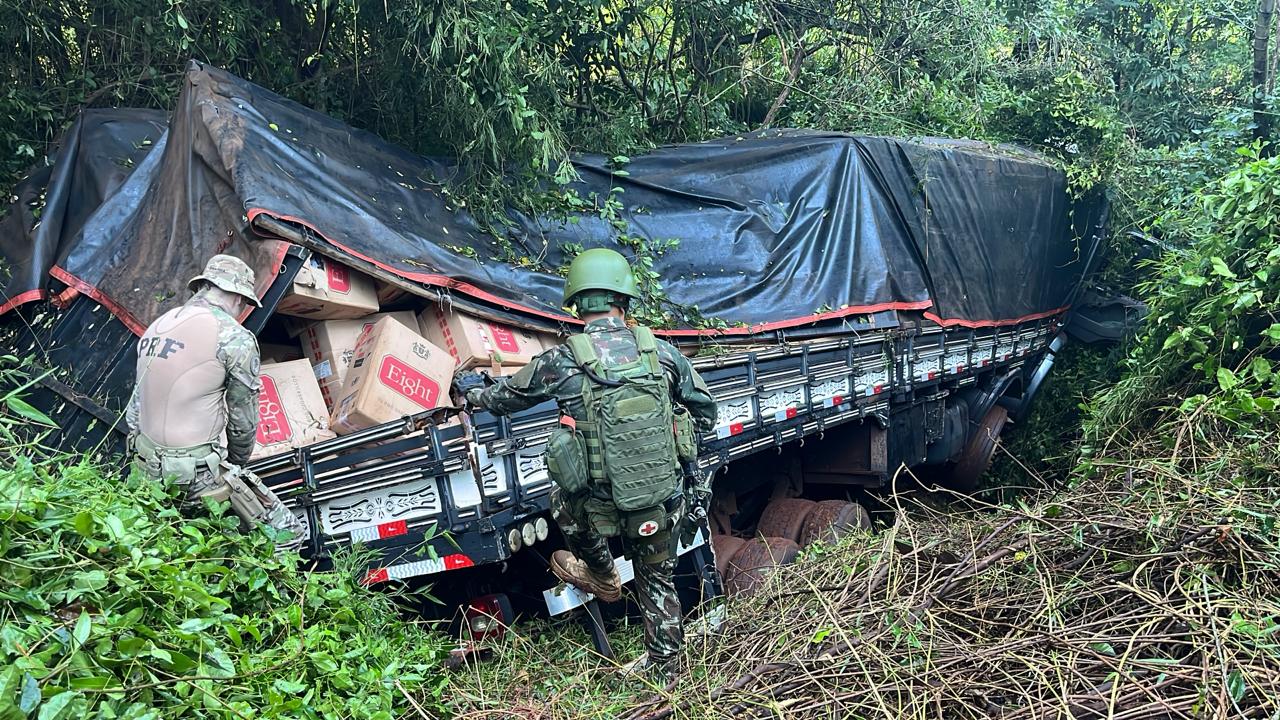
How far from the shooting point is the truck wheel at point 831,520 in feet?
20.3

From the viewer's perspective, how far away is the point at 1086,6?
10.5m

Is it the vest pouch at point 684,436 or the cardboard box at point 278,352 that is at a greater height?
the cardboard box at point 278,352

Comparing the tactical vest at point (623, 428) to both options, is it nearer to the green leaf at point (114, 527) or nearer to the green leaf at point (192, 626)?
the green leaf at point (192, 626)

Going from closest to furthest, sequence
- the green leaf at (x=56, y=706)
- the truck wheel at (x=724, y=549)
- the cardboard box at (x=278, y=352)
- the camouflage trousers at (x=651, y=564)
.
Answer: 1. the green leaf at (x=56, y=706)
2. the camouflage trousers at (x=651, y=564)
3. the cardboard box at (x=278, y=352)
4. the truck wheel at (x=724, y=549)

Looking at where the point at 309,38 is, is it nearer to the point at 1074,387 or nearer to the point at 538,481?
the point at 538,481

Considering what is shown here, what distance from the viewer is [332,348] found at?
4.42m

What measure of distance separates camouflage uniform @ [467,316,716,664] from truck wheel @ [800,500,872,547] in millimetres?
2271

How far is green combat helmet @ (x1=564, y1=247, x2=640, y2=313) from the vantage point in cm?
390

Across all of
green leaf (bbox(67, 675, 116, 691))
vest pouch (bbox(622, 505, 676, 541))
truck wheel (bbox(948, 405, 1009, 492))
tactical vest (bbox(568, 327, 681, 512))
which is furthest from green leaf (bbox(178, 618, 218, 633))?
truck wheel (bbox(948, 405, 1009, 492))

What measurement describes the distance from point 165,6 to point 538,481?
13.8 ft

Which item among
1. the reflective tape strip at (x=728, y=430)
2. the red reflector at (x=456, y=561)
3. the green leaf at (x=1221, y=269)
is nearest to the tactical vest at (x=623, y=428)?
the red reflector at (x=456, y=561)

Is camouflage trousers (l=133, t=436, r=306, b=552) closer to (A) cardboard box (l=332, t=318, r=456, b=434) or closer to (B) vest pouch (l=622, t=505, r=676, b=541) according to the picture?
(A) cardboard box (l=332, t=318, r=456, b=434)

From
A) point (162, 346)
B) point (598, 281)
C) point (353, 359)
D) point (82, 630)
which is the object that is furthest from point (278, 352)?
point (82, 630)

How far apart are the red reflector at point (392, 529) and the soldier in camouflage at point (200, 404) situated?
31 cm
